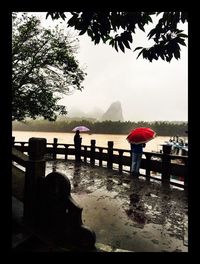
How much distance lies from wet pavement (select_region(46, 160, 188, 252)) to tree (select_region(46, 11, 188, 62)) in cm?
302

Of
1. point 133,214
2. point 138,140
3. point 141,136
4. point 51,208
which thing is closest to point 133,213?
point 133,214

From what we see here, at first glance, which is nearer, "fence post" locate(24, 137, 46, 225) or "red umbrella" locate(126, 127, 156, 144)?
"fence post" locate(24, 137, 46, 225)

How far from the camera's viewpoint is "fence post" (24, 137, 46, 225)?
3.71m

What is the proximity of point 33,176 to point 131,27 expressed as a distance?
9.09 ft

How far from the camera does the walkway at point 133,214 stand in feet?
13.7

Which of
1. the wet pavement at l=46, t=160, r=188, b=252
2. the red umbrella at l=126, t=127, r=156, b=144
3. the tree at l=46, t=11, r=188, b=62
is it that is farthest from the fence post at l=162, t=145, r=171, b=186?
the tree at l=46, t=11, r=188, b=62

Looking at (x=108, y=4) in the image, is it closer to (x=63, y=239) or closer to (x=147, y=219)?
(x=63, y=239)

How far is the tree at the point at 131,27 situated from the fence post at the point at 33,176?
1.93 m

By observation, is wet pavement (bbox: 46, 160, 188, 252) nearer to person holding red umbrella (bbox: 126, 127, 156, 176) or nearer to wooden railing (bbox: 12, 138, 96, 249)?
wooden railing (bbox: 12, 138, 96, 249)

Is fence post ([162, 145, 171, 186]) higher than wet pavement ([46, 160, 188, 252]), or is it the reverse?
fence post ([162, 145, 171, 186])

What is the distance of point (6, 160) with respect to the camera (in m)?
2.11

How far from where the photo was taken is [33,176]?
148 inches

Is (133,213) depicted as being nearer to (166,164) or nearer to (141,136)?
(166,164)

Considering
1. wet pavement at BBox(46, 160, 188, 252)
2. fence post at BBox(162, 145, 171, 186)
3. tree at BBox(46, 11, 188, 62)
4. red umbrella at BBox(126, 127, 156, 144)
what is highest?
tree at BBox(46, 11, 188, 62)
